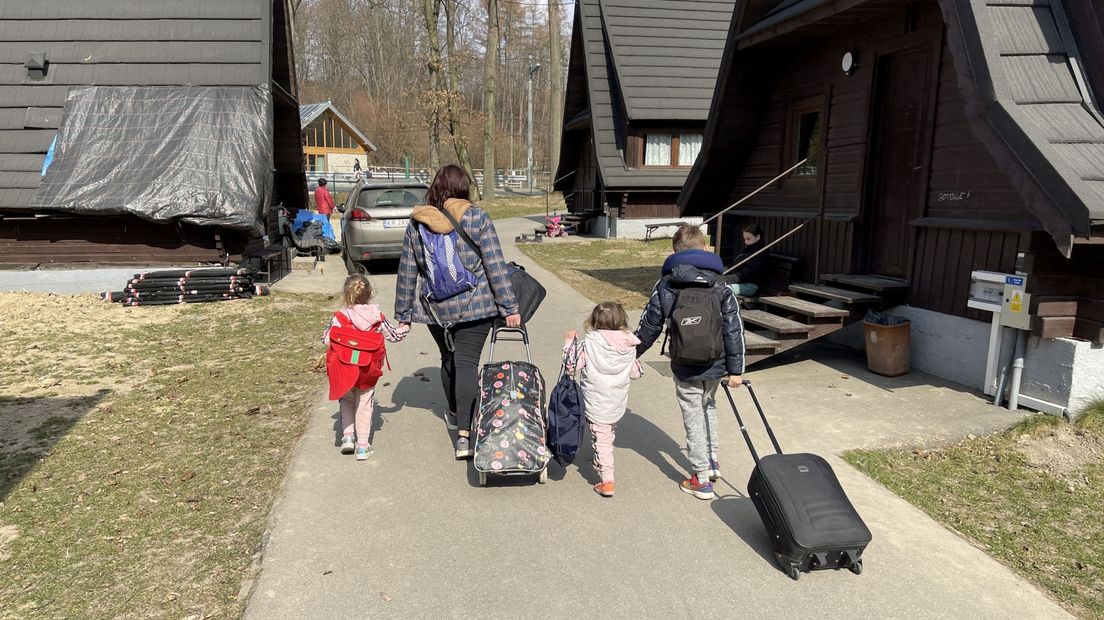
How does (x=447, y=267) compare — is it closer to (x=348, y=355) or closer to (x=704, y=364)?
(x=348, y=355)

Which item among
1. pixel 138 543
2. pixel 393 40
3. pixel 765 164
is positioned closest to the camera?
pixel 138 543

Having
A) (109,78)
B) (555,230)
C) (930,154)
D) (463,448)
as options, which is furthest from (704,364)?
(555,230)

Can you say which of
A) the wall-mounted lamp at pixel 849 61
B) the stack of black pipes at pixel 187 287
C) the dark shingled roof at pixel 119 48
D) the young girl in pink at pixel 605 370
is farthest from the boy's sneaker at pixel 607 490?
the dark shingled roof at pixel 119 48

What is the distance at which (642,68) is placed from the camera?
21.4 meters

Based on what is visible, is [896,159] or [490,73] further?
[490,73]

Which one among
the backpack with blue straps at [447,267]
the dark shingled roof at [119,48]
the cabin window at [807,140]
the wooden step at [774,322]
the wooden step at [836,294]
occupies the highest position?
the dark shingled roof at [119,48]

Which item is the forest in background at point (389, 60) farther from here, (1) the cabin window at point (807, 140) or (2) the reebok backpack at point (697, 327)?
(2) the reebok backpack at point (697, 327)

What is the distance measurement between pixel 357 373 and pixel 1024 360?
5418 mm

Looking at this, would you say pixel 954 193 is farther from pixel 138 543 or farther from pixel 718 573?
pixel 138 543

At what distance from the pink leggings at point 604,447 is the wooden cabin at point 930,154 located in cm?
342

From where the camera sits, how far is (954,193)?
7.14m

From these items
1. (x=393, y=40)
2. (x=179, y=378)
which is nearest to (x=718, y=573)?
(x=179, y=378)

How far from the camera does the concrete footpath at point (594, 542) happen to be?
3.41m

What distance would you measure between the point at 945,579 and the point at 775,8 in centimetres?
808
